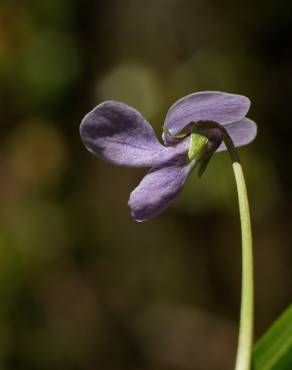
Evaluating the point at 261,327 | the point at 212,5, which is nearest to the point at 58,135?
the point at 212,5

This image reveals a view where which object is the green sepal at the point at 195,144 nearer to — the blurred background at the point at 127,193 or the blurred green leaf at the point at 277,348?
the blurred green leaf at the point at 277,348

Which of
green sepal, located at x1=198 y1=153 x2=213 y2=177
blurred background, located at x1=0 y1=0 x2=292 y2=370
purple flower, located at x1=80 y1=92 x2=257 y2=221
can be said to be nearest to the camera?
purple flower, located at x1=80 y1=92 x2=257 y2=221

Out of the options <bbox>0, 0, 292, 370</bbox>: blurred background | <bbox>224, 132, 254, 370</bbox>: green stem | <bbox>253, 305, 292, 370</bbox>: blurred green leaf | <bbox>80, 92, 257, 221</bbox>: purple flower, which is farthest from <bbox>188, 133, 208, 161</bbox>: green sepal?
<bbox>0, 0, 292, 370</bbox>: blurred background

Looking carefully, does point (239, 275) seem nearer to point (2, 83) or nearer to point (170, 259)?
point (170, 259)

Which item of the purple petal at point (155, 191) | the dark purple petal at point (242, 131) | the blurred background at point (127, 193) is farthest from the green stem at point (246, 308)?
the blurred background at point (127, 193)

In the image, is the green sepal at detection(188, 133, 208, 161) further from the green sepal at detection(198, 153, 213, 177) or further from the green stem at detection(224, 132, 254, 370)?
the green stem at detection(224, 132, 254, 370)

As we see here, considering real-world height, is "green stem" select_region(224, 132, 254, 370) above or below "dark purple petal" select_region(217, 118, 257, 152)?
below
